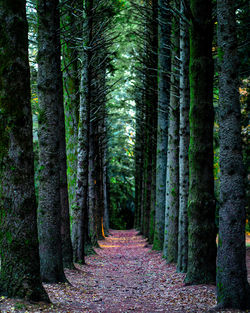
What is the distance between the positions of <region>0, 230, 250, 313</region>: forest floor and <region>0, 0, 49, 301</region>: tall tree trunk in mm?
413

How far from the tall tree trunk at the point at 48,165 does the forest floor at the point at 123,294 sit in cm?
62

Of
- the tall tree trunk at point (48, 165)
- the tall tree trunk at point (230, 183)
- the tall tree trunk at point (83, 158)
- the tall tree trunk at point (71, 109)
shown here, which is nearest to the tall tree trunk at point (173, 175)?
the tall tree trunk at point (83, 158)

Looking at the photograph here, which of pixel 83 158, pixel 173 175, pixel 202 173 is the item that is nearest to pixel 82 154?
pixel 83 158

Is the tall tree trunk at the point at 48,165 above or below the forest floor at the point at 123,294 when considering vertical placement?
above

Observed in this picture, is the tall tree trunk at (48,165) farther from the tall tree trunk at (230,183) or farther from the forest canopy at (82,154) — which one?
the tall tree trunk at (230,183)

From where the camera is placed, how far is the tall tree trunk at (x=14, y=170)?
215 inches

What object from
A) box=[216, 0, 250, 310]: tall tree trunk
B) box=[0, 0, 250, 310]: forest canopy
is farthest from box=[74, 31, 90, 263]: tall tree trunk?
box=[216, 0, 250, 310]: tall tree trunk

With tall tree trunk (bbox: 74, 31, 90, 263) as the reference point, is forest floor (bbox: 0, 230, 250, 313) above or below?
below

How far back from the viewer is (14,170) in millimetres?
5480

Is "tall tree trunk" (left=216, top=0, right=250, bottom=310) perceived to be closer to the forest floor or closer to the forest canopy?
the forest canopy

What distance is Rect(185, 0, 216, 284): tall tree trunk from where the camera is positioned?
8602mm

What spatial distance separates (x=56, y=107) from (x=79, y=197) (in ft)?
16.6

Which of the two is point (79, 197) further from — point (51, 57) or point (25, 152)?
point (25, 152)

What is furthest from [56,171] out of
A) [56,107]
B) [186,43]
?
[186,43]
